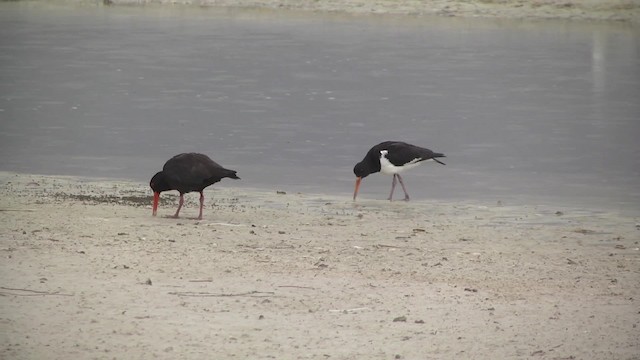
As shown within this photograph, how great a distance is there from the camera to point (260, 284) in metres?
9.41

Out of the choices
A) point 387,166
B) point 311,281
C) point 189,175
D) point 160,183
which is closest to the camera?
point 311,281

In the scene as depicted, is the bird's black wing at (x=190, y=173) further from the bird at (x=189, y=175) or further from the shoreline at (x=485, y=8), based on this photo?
the shoreline at (x=485, y=8)

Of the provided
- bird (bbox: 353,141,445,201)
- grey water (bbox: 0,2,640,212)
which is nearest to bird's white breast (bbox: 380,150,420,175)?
A: bird (bbox: 353,141,445,201)

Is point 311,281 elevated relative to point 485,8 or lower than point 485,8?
elevated

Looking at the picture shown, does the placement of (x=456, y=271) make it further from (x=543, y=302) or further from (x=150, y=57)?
(x=150, y=57)

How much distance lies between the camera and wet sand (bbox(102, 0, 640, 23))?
111ft

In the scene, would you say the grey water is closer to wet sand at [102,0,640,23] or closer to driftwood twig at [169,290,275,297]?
wet sand at [102,0,640,23]

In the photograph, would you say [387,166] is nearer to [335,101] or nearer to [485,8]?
[335,101]

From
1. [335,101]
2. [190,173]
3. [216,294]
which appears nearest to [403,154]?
[190,173]

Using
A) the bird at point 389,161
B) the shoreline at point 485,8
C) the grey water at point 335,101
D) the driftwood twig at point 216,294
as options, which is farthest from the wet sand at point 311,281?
the shoreline at point 485,8

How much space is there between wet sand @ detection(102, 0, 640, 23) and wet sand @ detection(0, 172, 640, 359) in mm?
21325

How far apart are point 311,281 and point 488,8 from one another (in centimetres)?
2631

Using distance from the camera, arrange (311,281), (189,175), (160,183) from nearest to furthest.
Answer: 1. (311,281)
2. (189,175)
3. (160,183)

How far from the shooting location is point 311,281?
9531 mm
